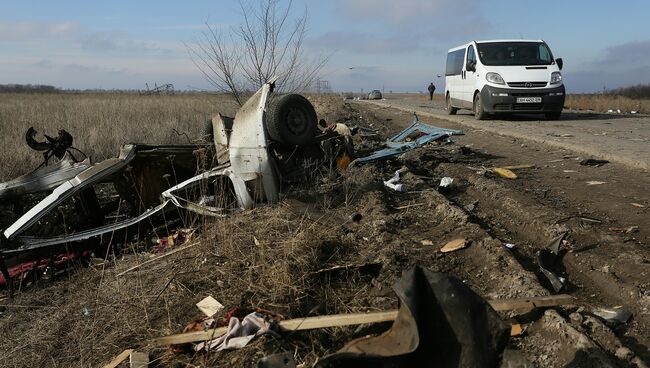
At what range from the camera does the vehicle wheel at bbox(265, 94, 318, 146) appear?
621 centimetres

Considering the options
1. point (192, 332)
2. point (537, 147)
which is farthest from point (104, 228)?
point (537, 147)

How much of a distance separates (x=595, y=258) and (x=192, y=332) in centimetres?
294

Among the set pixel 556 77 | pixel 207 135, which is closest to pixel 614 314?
pixel 207 135

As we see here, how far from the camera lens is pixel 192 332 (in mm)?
3031

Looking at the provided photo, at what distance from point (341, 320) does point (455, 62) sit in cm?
1584

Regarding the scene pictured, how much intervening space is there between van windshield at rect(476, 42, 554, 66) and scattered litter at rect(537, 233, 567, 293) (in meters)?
11.1

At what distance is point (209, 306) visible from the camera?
3.53 metres

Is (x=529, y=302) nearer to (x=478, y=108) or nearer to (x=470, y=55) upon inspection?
(x=478, y=108)

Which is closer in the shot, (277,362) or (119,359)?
(277,362)

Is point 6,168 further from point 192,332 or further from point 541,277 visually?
point 541,277

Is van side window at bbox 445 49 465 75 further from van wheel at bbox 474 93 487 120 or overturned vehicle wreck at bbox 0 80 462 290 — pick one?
overturned vehicle wreck at bbox 0 80 462 290

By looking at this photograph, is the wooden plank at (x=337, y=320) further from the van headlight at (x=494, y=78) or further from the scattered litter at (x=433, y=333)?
the van headlight at (x=494, y=78)

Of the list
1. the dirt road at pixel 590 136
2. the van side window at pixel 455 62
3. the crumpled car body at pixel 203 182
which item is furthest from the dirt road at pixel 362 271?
the van side window at pixel 455 62

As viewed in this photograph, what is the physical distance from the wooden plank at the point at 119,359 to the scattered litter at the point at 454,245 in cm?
249
